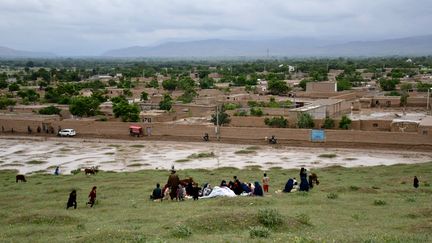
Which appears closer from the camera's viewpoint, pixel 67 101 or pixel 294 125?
pixel 294 125

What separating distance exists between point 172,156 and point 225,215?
2210 centimetres

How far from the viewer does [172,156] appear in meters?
34.0

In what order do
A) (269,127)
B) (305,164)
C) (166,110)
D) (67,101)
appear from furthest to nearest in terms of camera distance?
1. (67,101)
2. (166,110)
3. (269,127)
4. (305,164)

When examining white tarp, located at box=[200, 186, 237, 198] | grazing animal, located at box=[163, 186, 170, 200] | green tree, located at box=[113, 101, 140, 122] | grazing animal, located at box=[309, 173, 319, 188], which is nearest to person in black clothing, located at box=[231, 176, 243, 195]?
white tarp, located at box=[200, 186, 237, 198]

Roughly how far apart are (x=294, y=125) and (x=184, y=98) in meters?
21.0

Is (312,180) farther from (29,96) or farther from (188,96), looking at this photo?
(29,96)

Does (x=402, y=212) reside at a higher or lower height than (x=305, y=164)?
higher

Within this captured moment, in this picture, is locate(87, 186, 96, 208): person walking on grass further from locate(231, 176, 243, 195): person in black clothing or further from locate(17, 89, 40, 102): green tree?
locate(17, 89, 40, 102): green tree

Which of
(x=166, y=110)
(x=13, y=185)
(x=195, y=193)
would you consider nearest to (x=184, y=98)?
(x=166, y=110)

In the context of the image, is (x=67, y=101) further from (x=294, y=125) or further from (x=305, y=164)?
(x=305, y=164)

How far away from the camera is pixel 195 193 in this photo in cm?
1655

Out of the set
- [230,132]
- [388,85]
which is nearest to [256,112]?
[230,132]

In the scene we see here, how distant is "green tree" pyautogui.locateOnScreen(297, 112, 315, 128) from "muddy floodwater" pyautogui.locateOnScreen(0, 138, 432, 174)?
392 cm

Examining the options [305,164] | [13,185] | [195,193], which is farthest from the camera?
[305,164]
